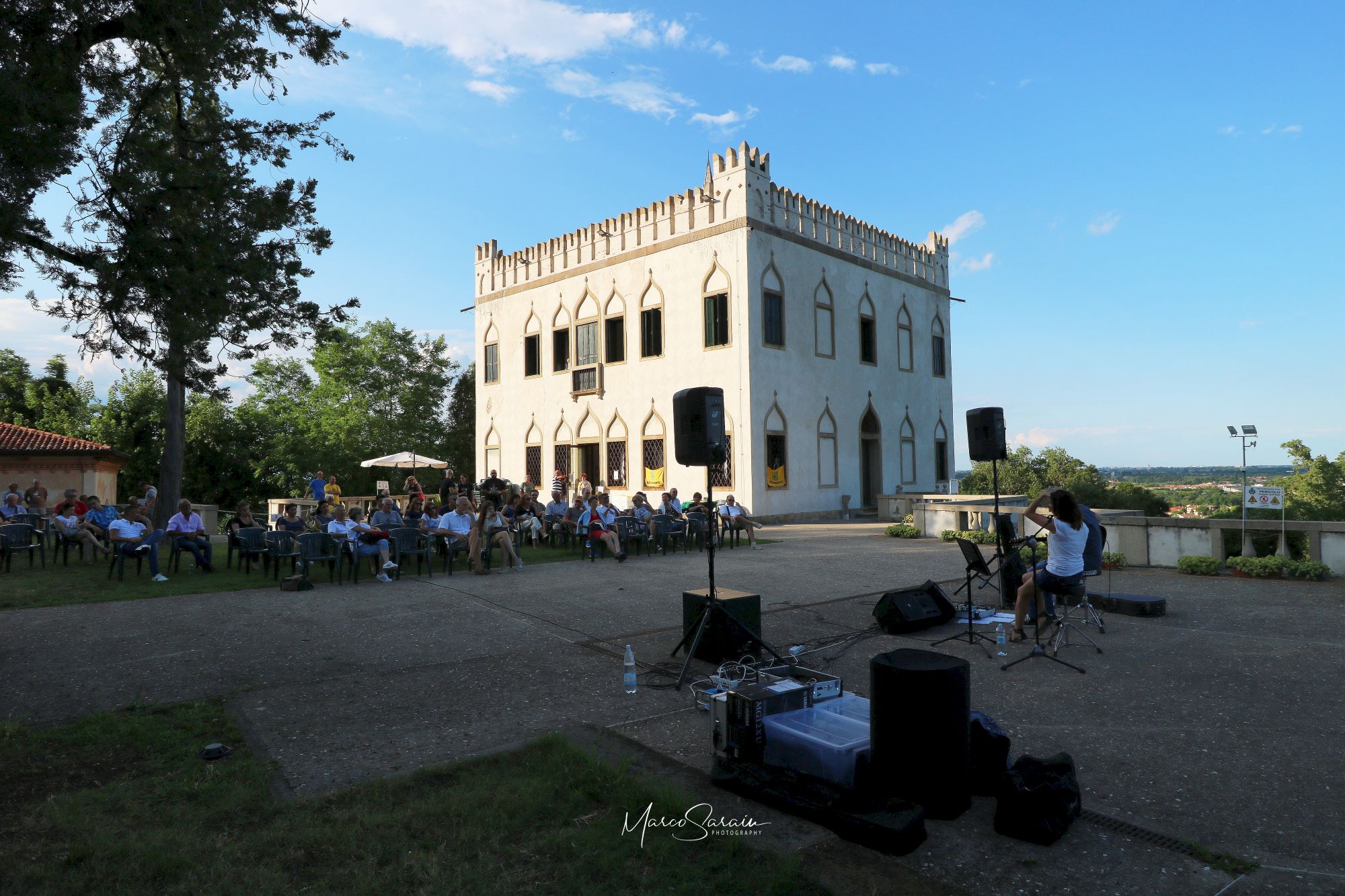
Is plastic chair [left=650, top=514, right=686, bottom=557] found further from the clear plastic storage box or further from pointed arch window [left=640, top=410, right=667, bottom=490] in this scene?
the clear plastic storage box

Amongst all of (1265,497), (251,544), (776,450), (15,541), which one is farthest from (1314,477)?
(15,541)

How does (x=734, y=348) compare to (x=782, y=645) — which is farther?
(x=734, y=348)

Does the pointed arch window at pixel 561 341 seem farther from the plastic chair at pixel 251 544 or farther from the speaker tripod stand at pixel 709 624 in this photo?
the speaker tripod stand at pixel 709 624

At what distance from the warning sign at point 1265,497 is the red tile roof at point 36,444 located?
32.7 m

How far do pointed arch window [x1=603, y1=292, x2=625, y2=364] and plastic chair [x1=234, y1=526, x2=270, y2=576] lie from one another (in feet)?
51.7

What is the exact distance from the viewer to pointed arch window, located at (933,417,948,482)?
30953 mm

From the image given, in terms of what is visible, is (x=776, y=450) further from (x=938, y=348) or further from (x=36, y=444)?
(x=36, y=444)

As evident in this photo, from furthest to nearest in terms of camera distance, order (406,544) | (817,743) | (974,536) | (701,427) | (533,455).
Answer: (533,455), (974,536), (406,544), (701,427), (817,743)

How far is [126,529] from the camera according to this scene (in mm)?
11734

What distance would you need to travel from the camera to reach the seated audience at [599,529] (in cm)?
1441

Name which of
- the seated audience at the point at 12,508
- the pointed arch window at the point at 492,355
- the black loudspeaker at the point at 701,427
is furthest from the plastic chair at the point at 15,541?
the pointed arch window at the point at 492,355

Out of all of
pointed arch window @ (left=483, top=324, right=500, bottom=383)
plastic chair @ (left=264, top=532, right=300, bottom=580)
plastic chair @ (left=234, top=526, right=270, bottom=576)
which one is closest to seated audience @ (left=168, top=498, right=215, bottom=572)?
plastic chair @ (left=234, top=526, right=270, bottom=576)

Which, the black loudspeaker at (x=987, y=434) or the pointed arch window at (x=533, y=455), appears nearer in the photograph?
the black loudspeaker at (x=987, y=434)
